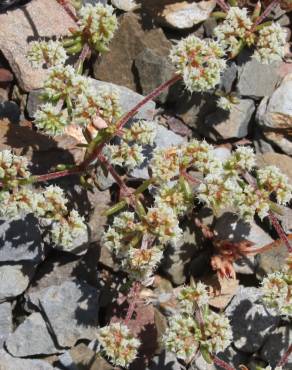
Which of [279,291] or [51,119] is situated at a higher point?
[51,119]

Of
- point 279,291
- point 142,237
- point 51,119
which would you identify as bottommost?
point 279,291

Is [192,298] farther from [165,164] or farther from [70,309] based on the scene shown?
[70,309]

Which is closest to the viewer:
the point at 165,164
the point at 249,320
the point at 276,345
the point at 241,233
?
the point at 165,164

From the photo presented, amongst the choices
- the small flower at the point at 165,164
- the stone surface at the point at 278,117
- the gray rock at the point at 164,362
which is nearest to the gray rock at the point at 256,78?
the stone surface at the point at 278,117

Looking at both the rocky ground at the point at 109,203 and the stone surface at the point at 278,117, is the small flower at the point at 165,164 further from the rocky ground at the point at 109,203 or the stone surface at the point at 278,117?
the stone surface at the point at 278,117

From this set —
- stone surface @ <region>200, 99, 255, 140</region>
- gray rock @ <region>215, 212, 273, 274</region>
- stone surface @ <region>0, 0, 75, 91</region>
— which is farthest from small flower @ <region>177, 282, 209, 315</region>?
stone surface @ <region>0, 0, 75, 91</region>

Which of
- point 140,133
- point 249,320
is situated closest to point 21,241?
point 140,133

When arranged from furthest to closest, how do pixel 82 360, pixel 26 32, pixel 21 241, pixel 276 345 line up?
pixel 26 32 → pixel 276 345 → pixel 82 360 → pixel 21 241
